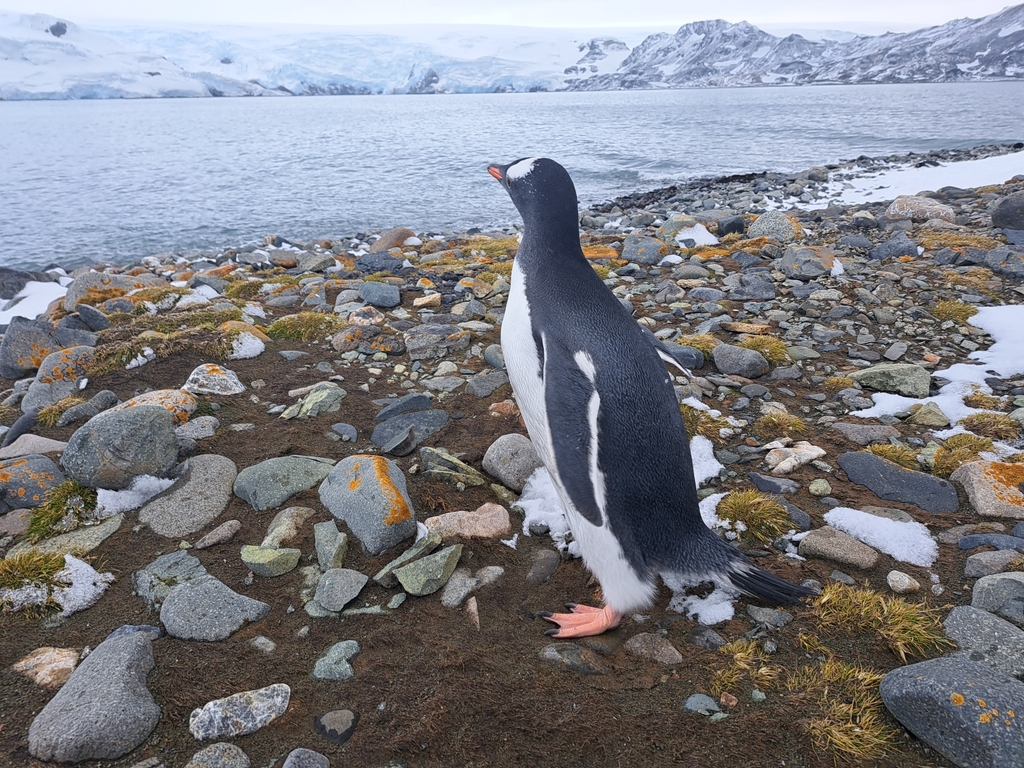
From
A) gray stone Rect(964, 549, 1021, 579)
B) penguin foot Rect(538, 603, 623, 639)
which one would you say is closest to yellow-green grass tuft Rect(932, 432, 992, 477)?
gray stone Rect(964, 549, 1021, 579)

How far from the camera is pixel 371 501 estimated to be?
118 inches

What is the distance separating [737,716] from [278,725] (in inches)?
62.1

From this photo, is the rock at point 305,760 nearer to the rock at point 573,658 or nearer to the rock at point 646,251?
the rock at point 573,658

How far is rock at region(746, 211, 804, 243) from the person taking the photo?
28.5 ft

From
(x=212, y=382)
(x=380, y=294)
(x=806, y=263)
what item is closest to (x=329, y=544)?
(x=212, y=382)

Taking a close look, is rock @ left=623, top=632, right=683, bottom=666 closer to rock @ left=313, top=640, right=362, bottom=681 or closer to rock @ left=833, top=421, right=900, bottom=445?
rock @ left=313, top=640, right=362, bottom=681

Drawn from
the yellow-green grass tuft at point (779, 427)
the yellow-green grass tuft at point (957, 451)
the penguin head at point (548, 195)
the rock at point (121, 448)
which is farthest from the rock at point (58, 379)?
the yellow-green grass tuft at point (957, 451)

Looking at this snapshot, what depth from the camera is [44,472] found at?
320 centimetres

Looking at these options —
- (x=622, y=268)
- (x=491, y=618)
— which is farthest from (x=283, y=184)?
(x=491, y=618)

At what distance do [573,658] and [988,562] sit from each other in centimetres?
189

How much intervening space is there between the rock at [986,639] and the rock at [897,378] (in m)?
2.40

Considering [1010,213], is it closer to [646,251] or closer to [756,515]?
[646,251]

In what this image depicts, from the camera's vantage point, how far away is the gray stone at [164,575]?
2.60 meters

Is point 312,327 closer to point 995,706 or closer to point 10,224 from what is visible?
point 995,706
